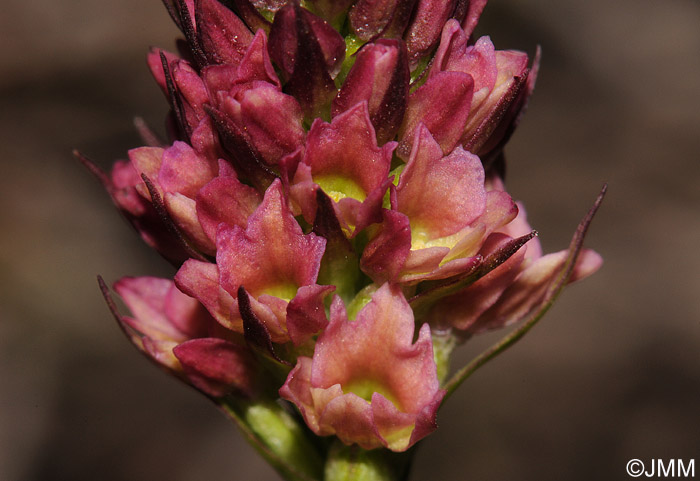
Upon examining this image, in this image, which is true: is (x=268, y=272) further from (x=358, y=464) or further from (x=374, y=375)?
(x=358, y=464)

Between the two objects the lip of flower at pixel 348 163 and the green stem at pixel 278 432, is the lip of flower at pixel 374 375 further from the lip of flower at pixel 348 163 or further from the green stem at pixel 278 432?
the green stem at pixel 278 432

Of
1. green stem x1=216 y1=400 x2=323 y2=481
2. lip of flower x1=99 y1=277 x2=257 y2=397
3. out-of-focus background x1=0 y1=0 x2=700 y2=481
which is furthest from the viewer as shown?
out-of-focus background x1=0 y1=0 x2=700 y2=481

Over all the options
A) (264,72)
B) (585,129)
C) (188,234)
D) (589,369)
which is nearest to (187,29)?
(264,72)

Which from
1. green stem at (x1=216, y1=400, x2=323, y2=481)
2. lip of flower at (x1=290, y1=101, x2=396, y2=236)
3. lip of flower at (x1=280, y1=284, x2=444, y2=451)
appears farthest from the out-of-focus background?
lip of flower at (x1=290, y1=101, x2=396, y2=236)

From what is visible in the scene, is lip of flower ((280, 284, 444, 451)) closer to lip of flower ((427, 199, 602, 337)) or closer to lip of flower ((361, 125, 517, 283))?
lip of flower ((361, 125, 517, 283))

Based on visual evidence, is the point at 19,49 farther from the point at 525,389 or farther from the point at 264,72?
the point at 264,72

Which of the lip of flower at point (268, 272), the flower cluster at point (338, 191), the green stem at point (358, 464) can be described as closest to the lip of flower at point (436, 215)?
the flower cluster at point (338, 191)

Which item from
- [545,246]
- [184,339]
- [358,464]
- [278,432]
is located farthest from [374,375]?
[545,246]
